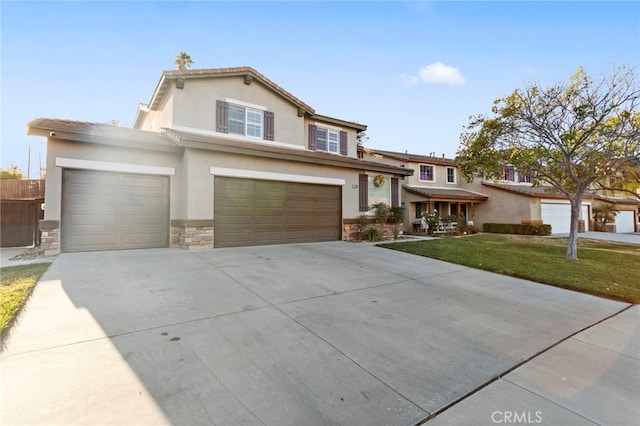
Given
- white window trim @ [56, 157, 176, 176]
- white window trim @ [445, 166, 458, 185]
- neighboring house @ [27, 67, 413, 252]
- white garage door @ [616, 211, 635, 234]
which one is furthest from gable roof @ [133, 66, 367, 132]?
white garage door @ [616, 211, 635, 234]

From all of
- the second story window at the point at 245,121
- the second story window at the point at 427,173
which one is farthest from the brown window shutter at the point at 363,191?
the second story window at the point at 427,173

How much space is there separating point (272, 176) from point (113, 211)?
5235mm

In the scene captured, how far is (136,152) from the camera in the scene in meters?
9.29

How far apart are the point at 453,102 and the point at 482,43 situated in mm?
3263

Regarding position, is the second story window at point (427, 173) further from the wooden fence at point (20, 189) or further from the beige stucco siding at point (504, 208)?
the wooden fence at point (20, 189)

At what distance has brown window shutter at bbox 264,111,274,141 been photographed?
1295 cm

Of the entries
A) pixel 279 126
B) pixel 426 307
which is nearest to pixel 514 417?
pixel 426 307

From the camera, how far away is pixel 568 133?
9633mm

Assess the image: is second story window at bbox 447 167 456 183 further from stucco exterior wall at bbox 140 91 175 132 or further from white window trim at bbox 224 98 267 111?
stucco exterior wall at bbox 140 91 175 132

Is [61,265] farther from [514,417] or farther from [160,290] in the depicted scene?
[514,417]

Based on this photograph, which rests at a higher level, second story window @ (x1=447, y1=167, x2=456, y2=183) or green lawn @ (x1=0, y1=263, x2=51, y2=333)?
second story window @ (x1=447, y1=167, x2=456, y2=183)

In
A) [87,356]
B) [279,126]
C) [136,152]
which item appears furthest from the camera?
[279,126]

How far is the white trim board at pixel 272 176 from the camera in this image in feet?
32.2

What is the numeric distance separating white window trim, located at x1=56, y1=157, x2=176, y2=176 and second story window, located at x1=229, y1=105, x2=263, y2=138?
3594 millimetres
